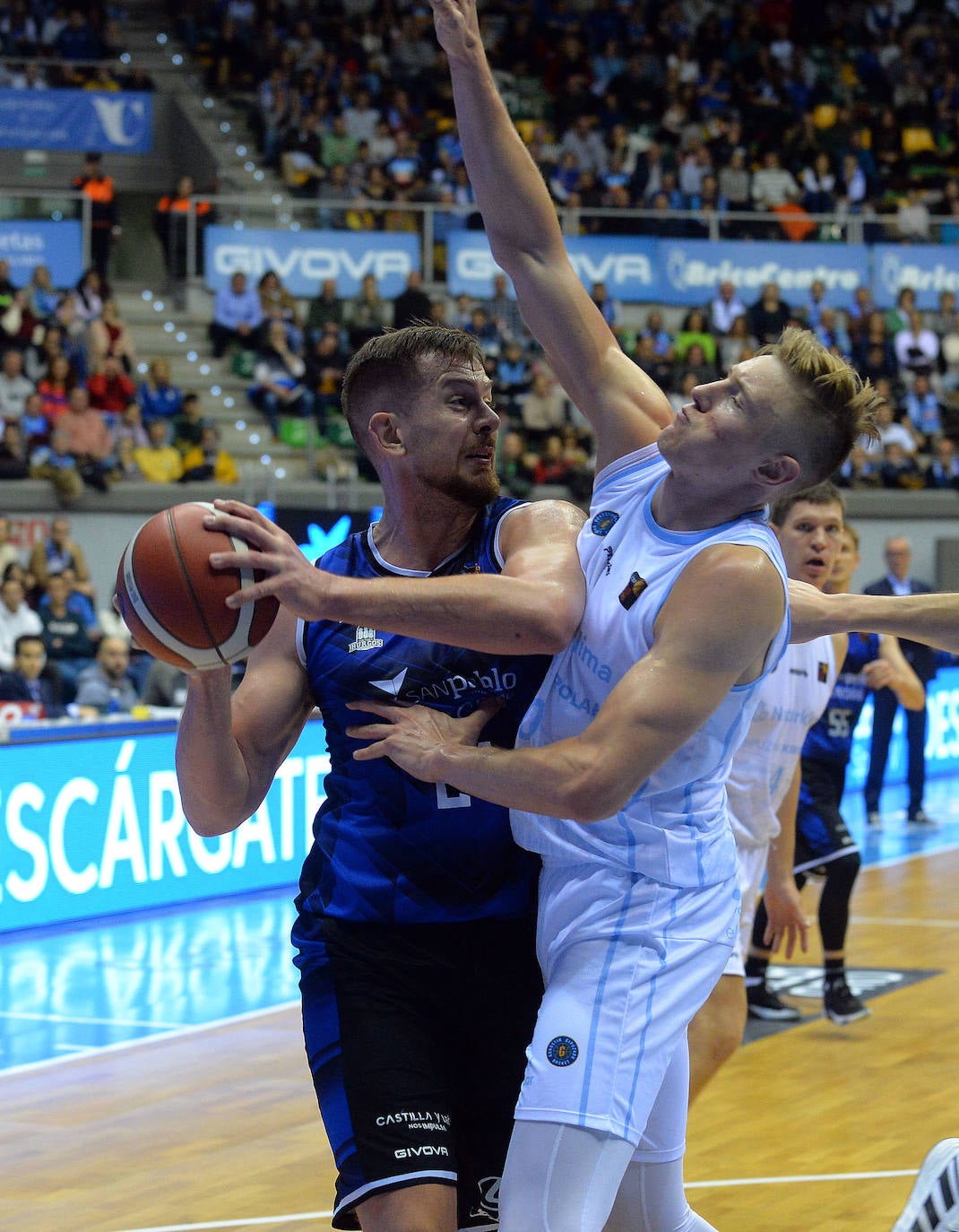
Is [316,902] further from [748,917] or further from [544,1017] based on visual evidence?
[748,917]

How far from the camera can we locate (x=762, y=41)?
2416cm

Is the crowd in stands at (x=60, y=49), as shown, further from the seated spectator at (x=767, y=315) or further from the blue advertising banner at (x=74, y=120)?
the seated spectator at (x=767, y=315)

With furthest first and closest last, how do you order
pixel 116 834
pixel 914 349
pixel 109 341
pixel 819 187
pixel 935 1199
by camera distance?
pixel 819 187 < pixel 914 349 < pixel 109 341 < pixel 116 834 < pixel 935 1199

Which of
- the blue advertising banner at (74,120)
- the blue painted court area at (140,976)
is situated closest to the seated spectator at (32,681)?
the blue painted court area at (140,976)

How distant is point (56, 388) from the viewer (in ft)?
51.4

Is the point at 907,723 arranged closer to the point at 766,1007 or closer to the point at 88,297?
the point at 766,1007

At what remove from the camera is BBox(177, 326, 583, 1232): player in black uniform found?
3064 mm

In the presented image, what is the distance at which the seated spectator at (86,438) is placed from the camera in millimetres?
15156

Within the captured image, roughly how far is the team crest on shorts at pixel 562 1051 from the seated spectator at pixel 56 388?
1319cm

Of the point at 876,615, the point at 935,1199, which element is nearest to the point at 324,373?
A: the point at 876,615

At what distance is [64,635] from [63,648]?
0.10 metres

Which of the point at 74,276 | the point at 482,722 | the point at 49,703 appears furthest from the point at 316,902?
the point at 74,276

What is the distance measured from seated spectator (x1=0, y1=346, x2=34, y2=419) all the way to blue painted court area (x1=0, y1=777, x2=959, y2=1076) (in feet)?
22.1

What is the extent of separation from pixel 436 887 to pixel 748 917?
312 cm
